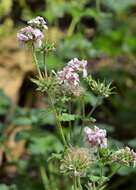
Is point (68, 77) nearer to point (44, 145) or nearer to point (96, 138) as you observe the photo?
point (96, 138)

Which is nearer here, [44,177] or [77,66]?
[77,66]

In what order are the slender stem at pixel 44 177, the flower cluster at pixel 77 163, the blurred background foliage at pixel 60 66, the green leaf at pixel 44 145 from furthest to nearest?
the blurred background foliage at pixel 60 66
the slender stem at pixel 44 177
the green leaf at pixel 44 145
the flower cluster at pixel 77 163

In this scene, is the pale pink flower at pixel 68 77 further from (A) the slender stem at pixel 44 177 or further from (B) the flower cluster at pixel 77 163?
(A) the slender stem at pixel 44 177

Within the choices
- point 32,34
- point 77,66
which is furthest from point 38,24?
point 77,66

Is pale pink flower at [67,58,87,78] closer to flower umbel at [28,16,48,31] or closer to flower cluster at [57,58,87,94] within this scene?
flower cluster at [57,58,87,94]

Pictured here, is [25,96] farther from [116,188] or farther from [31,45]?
[31,45]

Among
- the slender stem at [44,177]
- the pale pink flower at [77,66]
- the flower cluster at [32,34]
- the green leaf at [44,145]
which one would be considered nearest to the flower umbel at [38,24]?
the flower cluster at [32,34]
